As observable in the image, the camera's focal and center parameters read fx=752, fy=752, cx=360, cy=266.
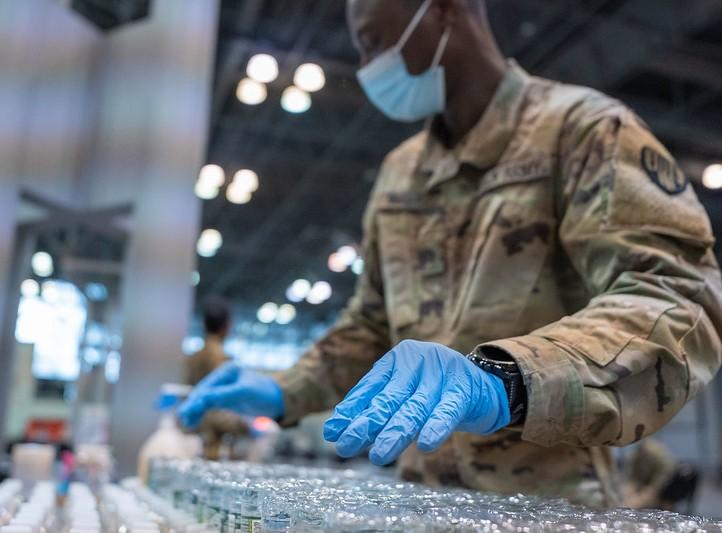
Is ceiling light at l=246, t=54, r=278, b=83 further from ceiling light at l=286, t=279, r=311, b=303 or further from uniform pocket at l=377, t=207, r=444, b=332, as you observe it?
ceiling light at l=286, t=279, r=311, b=303

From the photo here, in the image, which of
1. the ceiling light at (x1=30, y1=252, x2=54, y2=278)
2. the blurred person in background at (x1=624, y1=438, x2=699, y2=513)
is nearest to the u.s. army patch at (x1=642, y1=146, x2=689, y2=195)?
the blurred person in background at (x1=624, y1=438, x2=699, y2=513)

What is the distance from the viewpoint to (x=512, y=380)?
30.5 inches

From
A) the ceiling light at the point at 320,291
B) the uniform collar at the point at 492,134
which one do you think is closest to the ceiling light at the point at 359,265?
the uniform collar at the point at 492,134

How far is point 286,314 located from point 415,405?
18735mm

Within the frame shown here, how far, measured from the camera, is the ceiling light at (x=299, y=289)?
15.4 m

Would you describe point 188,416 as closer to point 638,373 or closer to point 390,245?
point 390,245

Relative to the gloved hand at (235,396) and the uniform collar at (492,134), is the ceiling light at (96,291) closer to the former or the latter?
the gloved hand at (235,396)

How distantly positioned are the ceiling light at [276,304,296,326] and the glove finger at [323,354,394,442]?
1779 cm

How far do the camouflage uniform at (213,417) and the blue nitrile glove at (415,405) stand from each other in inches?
52.4

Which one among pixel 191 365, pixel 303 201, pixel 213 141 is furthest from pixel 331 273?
pixel 191 365

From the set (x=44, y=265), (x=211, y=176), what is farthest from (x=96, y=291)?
(x=44, y=265)

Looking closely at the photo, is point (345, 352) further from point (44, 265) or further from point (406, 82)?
point (44, 265)

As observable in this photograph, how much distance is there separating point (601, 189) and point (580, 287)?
19cm

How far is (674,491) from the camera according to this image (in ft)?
16.2
